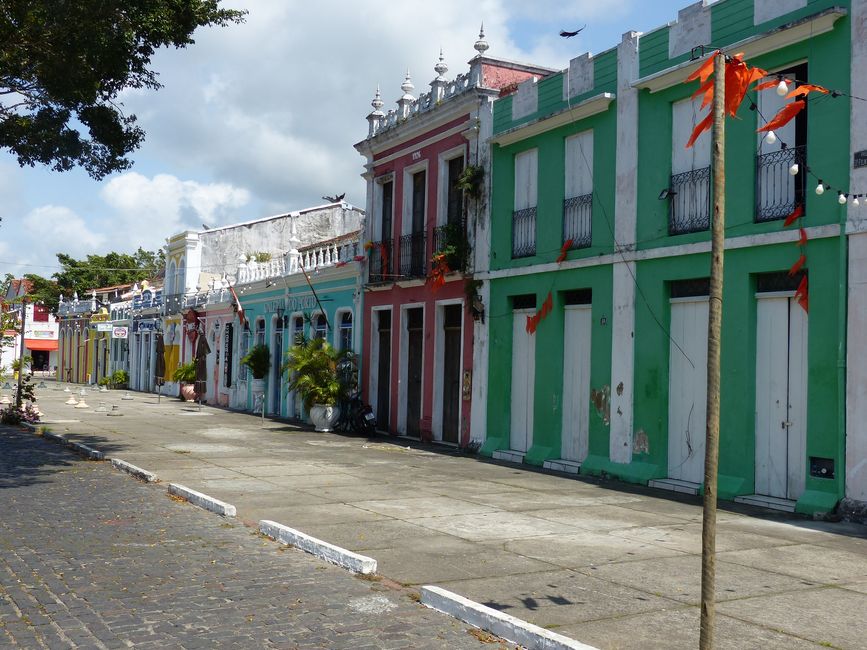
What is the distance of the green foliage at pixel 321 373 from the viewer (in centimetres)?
2050

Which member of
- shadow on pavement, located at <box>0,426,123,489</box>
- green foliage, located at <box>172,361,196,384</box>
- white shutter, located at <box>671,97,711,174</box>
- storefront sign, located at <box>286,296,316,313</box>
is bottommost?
shadow on pavement, located at <box>0,426,123,489</box>

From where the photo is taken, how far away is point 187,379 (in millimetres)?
33000

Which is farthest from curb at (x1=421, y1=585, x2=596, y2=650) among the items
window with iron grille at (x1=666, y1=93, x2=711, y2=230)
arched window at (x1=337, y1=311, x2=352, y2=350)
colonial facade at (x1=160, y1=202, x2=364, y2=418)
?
arched window at (x1=337, y1=311, x2=352, y2=350)

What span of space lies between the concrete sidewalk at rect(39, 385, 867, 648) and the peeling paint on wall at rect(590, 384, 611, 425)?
47.4 inches

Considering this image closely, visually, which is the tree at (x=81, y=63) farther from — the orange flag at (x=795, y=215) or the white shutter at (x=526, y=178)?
the orange flag at (x=795, y=215)

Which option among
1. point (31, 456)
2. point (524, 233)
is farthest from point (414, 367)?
point (31, 456)

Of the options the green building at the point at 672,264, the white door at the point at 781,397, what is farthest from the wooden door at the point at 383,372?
the white door at the point at 781,397

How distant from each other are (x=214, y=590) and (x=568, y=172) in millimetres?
10363

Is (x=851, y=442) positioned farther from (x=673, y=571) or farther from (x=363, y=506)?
(x=363, y=506)

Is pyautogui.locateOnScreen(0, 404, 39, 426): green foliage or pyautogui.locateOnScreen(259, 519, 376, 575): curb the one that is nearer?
pyautogui.locateOnScreen(259, 519, 376, 575): curb

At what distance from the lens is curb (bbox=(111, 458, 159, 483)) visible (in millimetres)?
11573

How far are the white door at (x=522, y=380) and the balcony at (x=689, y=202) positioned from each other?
12.1ft

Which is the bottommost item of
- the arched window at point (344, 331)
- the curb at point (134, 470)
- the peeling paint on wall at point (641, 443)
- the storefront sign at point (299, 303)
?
the curb at point (134, 470)

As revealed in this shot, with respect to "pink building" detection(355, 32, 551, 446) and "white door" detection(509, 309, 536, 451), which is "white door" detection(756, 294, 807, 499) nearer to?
"white door" detection(509, 309, 536, 451)
